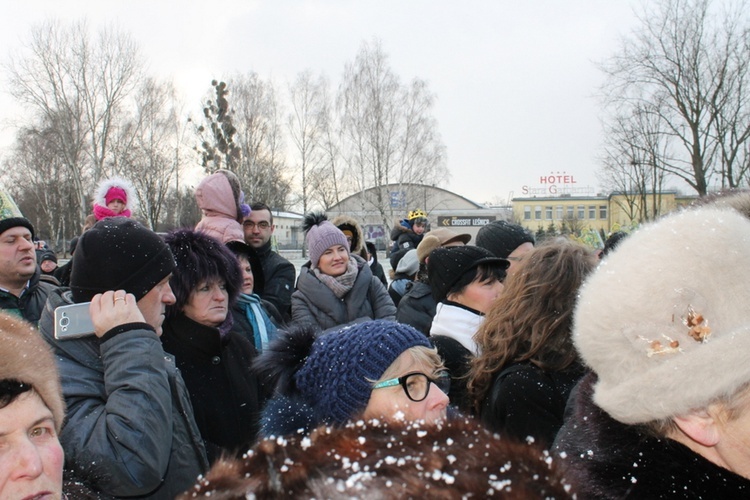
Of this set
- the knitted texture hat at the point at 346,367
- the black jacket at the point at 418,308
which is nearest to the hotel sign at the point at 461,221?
the black jacket at the point at 418,308

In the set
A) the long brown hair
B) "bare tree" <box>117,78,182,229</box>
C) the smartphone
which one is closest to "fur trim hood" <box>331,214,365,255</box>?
the long brown hair

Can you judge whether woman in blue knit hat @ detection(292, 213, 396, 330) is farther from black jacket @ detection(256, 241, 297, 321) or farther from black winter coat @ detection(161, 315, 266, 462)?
black winter coat @ detection(161, 315, 266, 462)

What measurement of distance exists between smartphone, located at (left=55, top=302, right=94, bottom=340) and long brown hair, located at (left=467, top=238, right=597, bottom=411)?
4.93ft

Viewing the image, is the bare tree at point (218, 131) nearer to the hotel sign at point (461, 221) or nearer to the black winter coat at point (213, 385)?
the hotel sign at point (461, 221)

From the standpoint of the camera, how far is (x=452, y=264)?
3.27m

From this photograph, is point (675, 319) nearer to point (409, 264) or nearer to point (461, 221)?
A: point (409, 264)

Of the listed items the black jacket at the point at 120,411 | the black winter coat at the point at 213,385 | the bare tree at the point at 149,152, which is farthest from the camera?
the bare tree at the point at 149,152

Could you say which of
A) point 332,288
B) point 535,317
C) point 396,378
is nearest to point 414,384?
point 396,378

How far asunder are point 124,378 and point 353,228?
14.0 feet

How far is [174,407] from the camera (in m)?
2.22

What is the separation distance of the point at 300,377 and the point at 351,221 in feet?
13.5

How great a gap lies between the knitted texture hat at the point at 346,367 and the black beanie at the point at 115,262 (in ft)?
2.30

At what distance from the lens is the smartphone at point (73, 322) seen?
6.66ft

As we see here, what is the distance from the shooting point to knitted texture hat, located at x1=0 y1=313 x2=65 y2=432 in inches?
57.2
